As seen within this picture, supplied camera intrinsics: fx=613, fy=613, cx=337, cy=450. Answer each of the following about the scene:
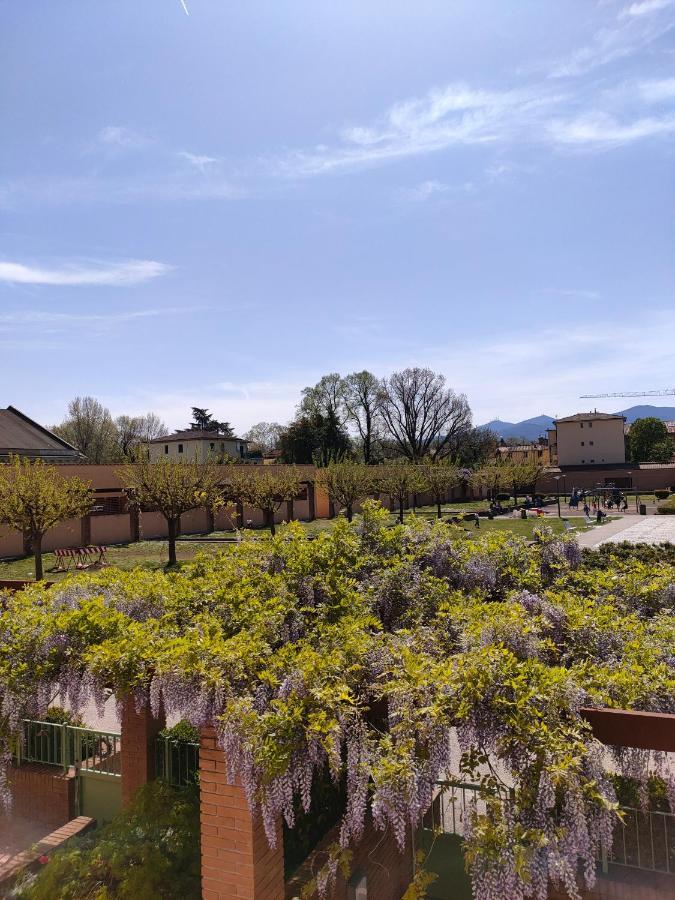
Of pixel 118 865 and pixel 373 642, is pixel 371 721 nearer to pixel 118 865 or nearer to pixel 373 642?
pixel 373 642

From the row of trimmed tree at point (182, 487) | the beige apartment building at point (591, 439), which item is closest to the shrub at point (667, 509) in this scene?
the row of trimmed tree at point (182, 487)

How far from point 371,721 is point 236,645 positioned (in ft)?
3.19

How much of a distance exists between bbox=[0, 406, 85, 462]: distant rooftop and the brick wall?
4012 cm

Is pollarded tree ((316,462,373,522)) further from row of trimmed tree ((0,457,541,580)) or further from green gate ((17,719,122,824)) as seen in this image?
green gate ((17,719,122,824))

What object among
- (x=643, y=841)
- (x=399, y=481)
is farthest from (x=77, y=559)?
(x=643, y=841)

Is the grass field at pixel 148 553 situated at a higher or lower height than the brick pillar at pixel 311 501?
lower

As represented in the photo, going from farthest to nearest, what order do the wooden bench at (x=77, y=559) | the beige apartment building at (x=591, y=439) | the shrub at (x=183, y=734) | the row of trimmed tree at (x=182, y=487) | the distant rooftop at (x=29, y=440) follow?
the beige apartment building at (x=591, y=439)
the distant rooftop at (x=29, y=440)
the wooden bench at (x=77, y=559)
the row of trimmed tree at (x=182, y=487)
the shrub at (x=183, y=734)

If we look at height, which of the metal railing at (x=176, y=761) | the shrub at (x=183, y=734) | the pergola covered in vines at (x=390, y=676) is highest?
the pergola covered in vines at (x=390, y=676)

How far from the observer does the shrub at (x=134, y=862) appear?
4434mm

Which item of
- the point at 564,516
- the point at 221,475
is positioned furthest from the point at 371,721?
the point at 564,516

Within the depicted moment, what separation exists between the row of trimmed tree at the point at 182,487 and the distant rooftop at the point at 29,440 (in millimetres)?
18529

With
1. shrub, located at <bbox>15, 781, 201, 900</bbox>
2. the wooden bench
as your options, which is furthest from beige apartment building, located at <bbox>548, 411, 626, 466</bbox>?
shrub, located at <bbox>15, 781, 201, 900</bbox>

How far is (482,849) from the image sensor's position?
2.96m

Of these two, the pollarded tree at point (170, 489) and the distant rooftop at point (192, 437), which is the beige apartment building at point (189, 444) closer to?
the distant rooftop at point (192, 437)
